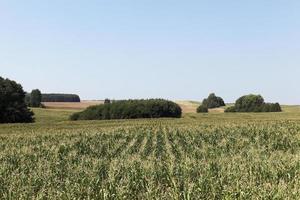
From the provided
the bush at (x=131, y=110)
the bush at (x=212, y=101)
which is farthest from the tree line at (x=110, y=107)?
the bush at (x=212, y=101)

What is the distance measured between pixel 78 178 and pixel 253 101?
14030 cm

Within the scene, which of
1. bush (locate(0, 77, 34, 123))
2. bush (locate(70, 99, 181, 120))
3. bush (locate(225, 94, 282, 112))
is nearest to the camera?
bush (locate(0, 77, 34, 123))

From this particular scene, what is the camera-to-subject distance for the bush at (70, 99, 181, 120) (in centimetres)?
10781

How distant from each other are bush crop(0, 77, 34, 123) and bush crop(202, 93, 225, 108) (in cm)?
10034

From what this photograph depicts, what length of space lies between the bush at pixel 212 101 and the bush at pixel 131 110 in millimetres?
70974

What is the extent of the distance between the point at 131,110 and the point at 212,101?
8208 cm

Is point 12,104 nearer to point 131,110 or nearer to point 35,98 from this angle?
point 131,110

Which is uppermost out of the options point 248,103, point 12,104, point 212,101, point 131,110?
point 212,101

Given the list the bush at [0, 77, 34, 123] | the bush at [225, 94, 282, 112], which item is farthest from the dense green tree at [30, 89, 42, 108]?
the bush at [225, 94, 282, 112]

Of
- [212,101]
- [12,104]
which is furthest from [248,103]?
[12,104]

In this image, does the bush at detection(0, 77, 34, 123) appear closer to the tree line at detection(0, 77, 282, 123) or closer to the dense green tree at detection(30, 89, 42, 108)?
the tree line at detection(0, 77, 282, 123)

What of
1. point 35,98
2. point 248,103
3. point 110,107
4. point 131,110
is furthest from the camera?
point 35,98

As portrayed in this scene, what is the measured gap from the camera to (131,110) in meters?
108

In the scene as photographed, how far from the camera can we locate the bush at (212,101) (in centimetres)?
18475
